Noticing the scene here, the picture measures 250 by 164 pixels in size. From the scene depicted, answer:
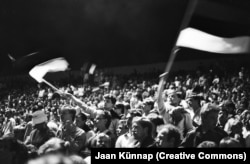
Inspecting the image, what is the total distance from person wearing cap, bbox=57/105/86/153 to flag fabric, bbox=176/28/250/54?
4.40 ft

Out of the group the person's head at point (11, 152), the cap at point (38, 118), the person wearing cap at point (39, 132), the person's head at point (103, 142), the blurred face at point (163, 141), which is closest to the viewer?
the blurred face at point (163, 141)

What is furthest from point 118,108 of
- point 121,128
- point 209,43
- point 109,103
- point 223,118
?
point 209,43

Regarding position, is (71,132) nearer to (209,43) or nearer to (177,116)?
(177,116)

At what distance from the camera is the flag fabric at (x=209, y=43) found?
12.5 feet

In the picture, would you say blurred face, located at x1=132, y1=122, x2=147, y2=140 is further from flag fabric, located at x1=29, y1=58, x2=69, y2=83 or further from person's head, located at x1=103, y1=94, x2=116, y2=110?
flag fabric, located at x1=29, y1=58, x2=69, y2=83

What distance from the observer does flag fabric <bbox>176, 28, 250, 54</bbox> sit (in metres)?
3.80

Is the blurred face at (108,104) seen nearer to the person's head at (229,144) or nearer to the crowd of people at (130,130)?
the crowd of people at (130,130)

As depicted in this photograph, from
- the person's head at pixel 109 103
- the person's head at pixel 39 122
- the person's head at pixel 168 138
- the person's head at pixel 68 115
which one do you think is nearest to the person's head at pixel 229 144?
the person's head at pixel 168 138

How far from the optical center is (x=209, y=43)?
3893 millimetres

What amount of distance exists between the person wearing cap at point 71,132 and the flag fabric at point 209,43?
1341 mm

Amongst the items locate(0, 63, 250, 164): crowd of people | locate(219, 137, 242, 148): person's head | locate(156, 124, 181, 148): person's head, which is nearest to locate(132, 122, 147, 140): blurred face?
locate(0, 63, 250, 164): crowd of people

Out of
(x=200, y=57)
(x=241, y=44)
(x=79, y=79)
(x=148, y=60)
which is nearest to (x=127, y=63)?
(x=148, y=60)

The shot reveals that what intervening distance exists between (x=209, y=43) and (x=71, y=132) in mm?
1675

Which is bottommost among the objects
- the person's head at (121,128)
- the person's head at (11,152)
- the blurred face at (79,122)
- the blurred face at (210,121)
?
the person's head at (11,152)
